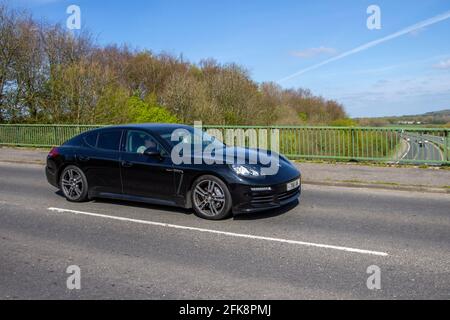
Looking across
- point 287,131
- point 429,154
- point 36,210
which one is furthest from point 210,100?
point 36,210

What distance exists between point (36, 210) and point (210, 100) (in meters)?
34.7

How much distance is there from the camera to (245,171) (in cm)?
644

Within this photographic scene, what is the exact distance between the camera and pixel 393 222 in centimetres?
646

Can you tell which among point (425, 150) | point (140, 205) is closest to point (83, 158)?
point (140, 205)

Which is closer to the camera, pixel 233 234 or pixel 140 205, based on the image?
pixel 233 234

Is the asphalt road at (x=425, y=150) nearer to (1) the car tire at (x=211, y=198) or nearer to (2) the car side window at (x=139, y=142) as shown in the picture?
(1) the car tire at (x=211, y=198)

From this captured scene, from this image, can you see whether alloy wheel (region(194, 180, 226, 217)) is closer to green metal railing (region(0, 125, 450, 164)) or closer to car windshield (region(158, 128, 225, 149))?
car windshield (region(158, 128, 225, 149))

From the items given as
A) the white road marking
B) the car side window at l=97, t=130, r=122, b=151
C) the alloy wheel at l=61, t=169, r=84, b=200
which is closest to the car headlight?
the white road marking

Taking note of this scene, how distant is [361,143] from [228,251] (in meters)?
9.02

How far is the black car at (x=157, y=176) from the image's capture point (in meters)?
6.41

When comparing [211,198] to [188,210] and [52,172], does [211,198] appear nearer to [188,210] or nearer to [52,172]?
[188,210]

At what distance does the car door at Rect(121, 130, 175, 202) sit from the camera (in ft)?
22.6

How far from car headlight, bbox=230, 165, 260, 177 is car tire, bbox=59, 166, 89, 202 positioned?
318 centimetres

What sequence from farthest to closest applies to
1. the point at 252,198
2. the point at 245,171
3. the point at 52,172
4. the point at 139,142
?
the point at 52,172 < the point at 139,142 < the point at 245,171 < the point at 252,198
